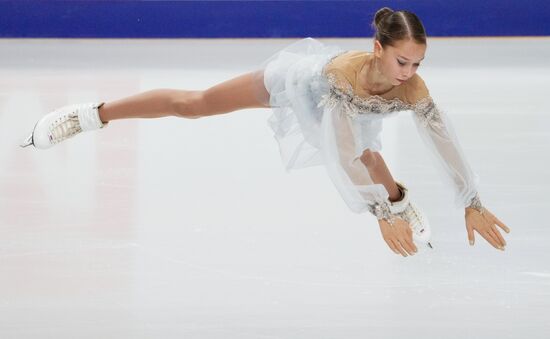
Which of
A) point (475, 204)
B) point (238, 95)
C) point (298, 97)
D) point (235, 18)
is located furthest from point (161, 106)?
point (235, 18)

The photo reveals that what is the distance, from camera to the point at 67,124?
3.15 meters

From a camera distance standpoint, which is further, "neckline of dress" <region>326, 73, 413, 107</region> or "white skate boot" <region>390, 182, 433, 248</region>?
"white skate boot" <region>390, 182, 433, 248</region>

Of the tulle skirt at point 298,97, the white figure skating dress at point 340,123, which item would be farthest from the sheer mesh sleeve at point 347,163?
the tulle skirt at point 298,97

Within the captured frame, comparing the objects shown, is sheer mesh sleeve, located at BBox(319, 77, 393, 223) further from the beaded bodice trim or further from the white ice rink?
the white ice rink

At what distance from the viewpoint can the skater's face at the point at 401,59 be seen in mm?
2244

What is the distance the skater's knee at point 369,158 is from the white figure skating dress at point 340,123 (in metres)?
0.03

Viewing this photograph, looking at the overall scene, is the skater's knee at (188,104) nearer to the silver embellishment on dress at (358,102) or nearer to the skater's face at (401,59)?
the silver embellishment on dress at (358,102)

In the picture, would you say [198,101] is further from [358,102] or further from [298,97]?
[358,102]

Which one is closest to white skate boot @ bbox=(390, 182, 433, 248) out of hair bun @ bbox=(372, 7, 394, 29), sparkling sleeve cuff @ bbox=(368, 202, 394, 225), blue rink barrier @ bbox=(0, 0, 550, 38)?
sparkling sleeve cuff @ bbox=(368, 202, 394, 225)

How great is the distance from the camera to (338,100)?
2.41 m

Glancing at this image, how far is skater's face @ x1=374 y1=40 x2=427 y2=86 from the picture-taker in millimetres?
2244

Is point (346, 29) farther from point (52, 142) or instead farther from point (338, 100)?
point (338, 100)

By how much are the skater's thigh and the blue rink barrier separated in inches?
168

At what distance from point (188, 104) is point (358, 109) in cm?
64
